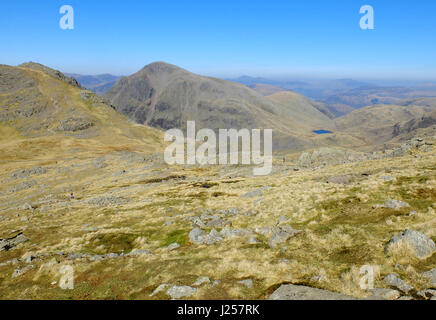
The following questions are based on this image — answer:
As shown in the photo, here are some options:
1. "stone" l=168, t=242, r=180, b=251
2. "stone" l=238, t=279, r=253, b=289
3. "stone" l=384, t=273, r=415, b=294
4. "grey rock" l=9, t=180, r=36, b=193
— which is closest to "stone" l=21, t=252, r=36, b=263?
"stone" l=168, t=242, r=180, b=251

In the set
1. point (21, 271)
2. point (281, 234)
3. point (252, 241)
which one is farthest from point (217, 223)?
point (21, 271)

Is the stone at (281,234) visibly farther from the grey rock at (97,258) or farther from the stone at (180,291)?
the grey rock at (97,258)

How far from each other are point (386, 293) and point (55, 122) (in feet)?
656

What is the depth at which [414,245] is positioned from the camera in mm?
14781

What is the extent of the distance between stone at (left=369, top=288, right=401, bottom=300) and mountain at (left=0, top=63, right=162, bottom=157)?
139637 mm

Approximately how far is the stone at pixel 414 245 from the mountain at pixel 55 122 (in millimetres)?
137970

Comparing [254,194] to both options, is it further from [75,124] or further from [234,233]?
[75,124]

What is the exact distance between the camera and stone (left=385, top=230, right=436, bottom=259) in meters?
14.4

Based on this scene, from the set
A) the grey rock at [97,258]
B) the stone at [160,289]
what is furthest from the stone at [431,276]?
the grey rock at [97,258]

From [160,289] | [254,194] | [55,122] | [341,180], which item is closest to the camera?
[160,289]

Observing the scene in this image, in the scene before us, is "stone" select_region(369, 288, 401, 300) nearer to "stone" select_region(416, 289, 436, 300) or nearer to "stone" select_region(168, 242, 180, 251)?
"stone" select_region(416, 289, 436, 300)

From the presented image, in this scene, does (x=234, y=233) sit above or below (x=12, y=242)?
above

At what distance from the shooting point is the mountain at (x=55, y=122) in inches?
5807
